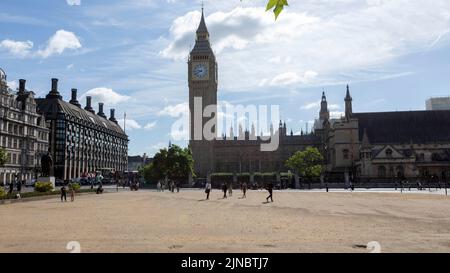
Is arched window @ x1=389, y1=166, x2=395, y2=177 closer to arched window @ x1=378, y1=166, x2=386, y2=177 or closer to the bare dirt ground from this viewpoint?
arched window @ x1=378, y1=166, x2=386, y2=177

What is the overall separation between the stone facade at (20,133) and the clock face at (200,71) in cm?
5397

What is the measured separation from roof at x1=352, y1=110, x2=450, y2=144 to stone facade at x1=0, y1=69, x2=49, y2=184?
83.7m

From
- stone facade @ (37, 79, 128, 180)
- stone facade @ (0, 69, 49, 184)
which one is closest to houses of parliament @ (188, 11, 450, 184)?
stone facade @ (37, 79, 128, 180)

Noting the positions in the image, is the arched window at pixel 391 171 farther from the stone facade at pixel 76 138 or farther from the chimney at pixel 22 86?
the chimney at pixel 22 86

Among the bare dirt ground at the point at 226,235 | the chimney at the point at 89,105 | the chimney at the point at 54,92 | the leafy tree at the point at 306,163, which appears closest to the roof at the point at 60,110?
the chimney at the point at 54,92

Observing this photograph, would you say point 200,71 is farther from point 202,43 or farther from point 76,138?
point 76,138

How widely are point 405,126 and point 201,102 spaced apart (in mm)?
61423

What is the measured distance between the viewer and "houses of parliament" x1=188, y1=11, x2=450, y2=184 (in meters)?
103

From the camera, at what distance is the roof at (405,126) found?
374ft

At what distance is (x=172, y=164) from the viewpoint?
96.2 metres

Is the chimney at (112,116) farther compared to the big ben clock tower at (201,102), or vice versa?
the chimney at (112,116)
